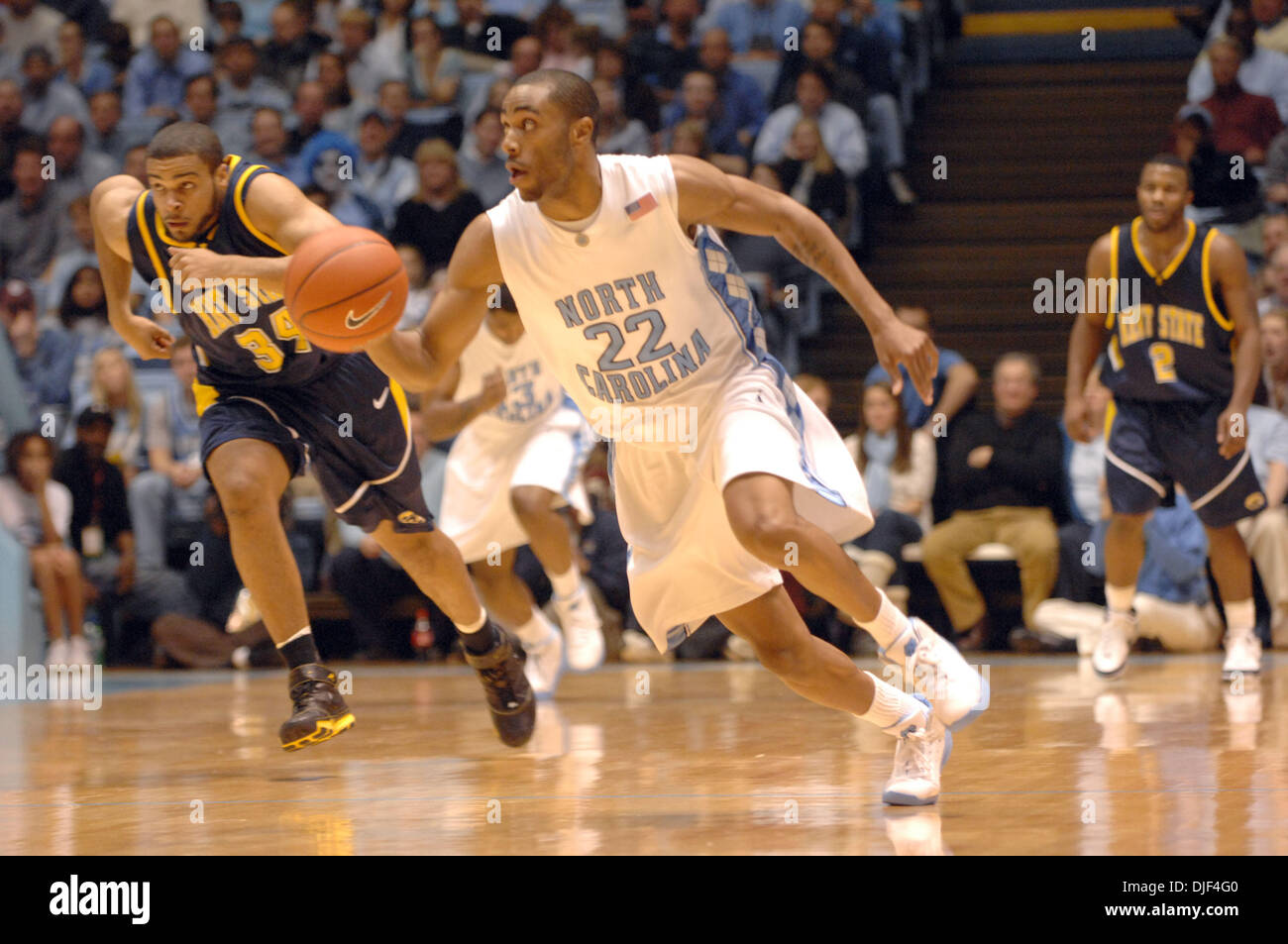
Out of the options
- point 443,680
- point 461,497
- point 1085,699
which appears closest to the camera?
point 1085,699

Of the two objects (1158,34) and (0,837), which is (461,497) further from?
(1158,34)

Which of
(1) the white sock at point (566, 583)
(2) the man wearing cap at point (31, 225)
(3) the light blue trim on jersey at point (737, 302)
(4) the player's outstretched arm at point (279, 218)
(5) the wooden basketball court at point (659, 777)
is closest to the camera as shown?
(5) the wooden basketball court at point (659, 777)

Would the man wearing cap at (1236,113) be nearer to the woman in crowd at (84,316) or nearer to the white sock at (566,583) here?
the white sock at (566,583)

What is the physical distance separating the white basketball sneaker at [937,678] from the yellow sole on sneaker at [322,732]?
4.83ft

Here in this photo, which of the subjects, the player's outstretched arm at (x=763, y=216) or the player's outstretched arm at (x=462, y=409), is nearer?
the player's outstretched arm at (x=763, y=216)

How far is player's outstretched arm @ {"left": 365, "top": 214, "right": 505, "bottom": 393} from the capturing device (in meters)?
3.68

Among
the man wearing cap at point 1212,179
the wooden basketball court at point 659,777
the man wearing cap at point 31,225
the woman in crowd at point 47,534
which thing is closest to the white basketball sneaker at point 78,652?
the woman in crowd at point 47,534

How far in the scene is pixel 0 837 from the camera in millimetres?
3660

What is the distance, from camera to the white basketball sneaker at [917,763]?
146 inches

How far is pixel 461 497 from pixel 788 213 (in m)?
3.29

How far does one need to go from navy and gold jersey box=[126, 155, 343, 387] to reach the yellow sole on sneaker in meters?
1.01

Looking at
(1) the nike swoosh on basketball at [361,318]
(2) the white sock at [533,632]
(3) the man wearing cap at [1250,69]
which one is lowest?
(2) the white sock at [533,632]

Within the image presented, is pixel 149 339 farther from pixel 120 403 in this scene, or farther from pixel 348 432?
pixel 120 403
